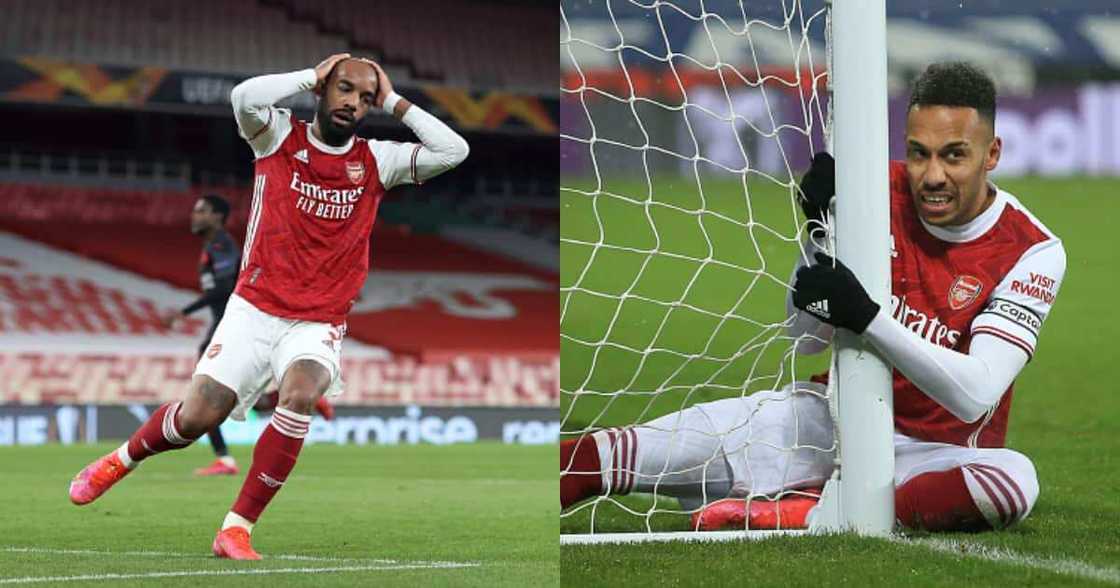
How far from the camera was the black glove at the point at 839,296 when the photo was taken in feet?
14.8

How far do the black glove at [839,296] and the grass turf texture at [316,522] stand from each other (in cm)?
117

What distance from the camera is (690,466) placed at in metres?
5.10

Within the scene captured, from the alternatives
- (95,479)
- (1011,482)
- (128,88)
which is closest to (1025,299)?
(1011,482)

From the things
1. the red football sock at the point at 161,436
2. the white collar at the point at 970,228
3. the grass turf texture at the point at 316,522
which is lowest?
the grass turf texture at the point at 316,522

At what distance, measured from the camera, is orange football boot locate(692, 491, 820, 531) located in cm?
494

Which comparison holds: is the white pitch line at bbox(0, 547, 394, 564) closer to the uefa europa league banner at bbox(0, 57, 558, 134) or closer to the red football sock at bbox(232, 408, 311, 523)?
the red football sock at bbox(232, 408, 311, 523)

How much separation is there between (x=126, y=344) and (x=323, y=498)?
11.0 m

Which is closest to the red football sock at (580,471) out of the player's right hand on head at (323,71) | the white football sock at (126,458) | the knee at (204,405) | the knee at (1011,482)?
the knee at (1011,482)

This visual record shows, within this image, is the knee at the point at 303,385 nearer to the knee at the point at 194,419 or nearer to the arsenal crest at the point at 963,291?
the knee at the point at 194,419

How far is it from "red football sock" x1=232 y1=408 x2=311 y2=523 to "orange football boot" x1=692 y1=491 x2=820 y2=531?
52.9 inches

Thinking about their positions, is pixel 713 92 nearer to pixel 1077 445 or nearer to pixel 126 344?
pixel 1077 445

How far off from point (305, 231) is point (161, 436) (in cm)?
88

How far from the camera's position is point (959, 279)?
5.00 metres

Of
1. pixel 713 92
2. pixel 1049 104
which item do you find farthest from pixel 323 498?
pixel 1049 104
